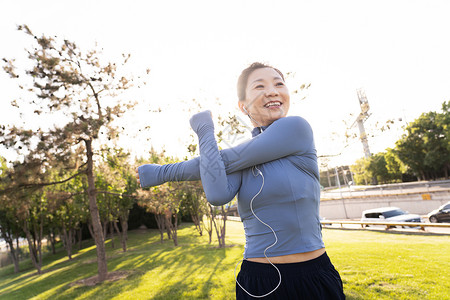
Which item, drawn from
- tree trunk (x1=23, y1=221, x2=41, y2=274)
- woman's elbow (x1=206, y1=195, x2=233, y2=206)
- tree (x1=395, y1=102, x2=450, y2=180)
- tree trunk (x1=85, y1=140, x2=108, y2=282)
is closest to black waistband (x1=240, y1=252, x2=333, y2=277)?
woman's elbow (x1=206, y1=195, x2=233, y2=206)

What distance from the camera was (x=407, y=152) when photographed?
125ft

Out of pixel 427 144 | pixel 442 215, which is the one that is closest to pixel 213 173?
pixel 442 215

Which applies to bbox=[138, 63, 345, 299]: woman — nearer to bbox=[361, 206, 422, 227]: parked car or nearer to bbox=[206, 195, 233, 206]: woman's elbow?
bbox=[206, 195, 233, 206]: woman's elbow

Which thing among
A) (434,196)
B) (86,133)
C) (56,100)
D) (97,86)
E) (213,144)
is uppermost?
(97,86)

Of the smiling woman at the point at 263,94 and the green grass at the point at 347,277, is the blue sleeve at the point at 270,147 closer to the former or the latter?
the smiling woman at the point at 263,94

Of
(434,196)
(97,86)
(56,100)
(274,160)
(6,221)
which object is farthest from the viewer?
(434,196)

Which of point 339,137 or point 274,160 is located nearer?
point 274,160

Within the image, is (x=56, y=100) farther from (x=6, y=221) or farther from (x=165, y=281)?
(x=6, y=221)

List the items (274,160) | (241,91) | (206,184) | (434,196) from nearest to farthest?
(206,184), (274,160), (241,91), (434,196)

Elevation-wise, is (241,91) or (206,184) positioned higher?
(241,91)

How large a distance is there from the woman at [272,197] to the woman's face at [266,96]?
22cm

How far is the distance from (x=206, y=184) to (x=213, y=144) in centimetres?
17

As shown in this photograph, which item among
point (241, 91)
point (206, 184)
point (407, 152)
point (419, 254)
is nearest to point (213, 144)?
point (206, 184)

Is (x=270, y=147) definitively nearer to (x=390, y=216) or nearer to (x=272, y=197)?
(x=272, y=197)
